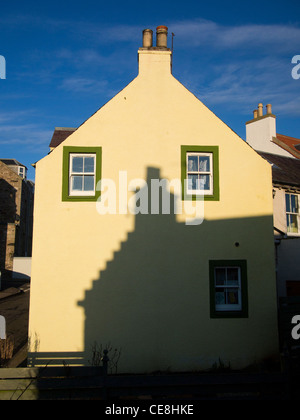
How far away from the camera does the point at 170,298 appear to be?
430 inches

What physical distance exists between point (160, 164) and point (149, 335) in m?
5.33

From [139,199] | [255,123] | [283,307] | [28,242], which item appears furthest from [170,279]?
[28,242]

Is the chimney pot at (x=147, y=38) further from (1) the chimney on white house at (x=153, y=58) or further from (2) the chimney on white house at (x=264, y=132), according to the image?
(2) the chimney on white house at (x=264, y=132)

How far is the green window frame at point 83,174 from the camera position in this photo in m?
11.2

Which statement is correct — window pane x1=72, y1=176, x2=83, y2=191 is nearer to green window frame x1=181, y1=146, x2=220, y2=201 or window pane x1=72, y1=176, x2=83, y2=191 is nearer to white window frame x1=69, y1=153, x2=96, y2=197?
white window frame x1=69, y1=153, x2=96, y2=197

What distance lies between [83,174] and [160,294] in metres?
4.51

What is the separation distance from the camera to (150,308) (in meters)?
10.9

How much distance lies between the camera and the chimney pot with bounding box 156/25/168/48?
1241cm

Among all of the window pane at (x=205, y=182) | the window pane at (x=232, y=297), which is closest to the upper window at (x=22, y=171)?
the window pane at (x=205, y=182)

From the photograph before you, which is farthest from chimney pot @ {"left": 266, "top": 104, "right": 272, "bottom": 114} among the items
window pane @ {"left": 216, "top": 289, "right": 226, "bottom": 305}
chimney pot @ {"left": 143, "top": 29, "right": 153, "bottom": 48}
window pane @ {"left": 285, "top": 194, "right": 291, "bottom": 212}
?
window pane @ {"left": 216, "top": 289, "right": 226, "bottom": 305}

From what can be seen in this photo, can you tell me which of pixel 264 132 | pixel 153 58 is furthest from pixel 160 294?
pixel 264 132

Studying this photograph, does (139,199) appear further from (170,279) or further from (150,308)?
(150,308)

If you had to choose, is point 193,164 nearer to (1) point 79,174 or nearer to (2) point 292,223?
(1) point 79,174

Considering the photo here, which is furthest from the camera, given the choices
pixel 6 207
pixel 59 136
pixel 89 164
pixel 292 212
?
pixel 6 207
